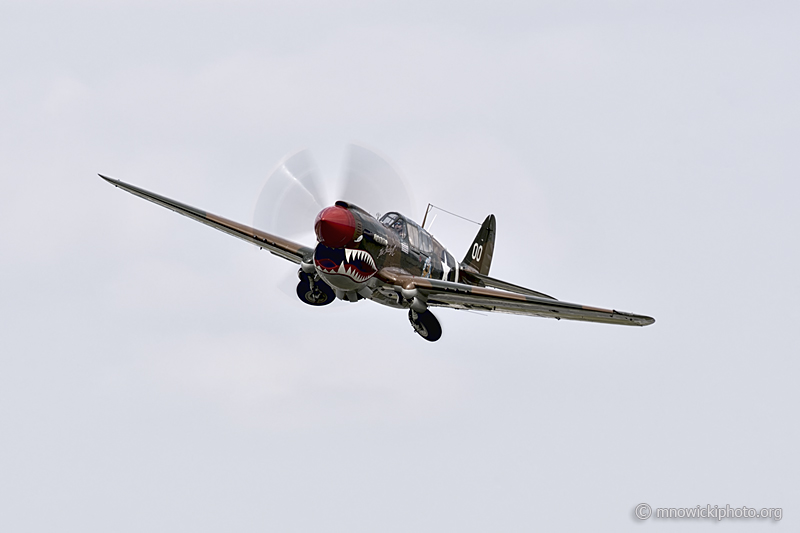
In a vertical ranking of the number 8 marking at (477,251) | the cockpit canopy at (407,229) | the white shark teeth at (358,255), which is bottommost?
the white shark teeth at (358,255)

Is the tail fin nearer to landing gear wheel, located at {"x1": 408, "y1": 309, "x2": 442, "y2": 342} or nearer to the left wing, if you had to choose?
the left wing

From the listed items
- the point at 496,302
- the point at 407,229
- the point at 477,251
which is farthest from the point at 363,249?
the point at 477,251

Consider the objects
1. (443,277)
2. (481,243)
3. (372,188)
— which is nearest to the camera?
(372,188)

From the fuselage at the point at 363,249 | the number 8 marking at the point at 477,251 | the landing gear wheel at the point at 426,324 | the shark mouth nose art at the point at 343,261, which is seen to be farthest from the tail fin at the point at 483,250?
the shark mouth nose art at the point at 343,261

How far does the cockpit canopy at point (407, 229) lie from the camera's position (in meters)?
29.5

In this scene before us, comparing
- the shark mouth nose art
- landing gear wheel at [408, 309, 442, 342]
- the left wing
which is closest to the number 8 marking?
the left wing

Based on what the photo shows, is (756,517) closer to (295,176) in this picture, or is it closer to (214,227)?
(295,176)

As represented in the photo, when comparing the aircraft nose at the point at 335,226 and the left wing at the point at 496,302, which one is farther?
the aircraft nose at the point at 335,226

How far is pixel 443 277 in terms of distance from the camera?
105ft

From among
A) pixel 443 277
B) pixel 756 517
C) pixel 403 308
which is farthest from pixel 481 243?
pixel 756 517

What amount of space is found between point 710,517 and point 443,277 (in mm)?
10810

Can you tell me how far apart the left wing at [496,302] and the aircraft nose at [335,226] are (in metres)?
1.98

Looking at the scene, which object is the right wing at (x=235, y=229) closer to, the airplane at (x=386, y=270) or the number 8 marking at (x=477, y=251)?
the airplane at (x=386, y=270)

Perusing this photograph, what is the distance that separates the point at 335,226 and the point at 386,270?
2572 millimetres
